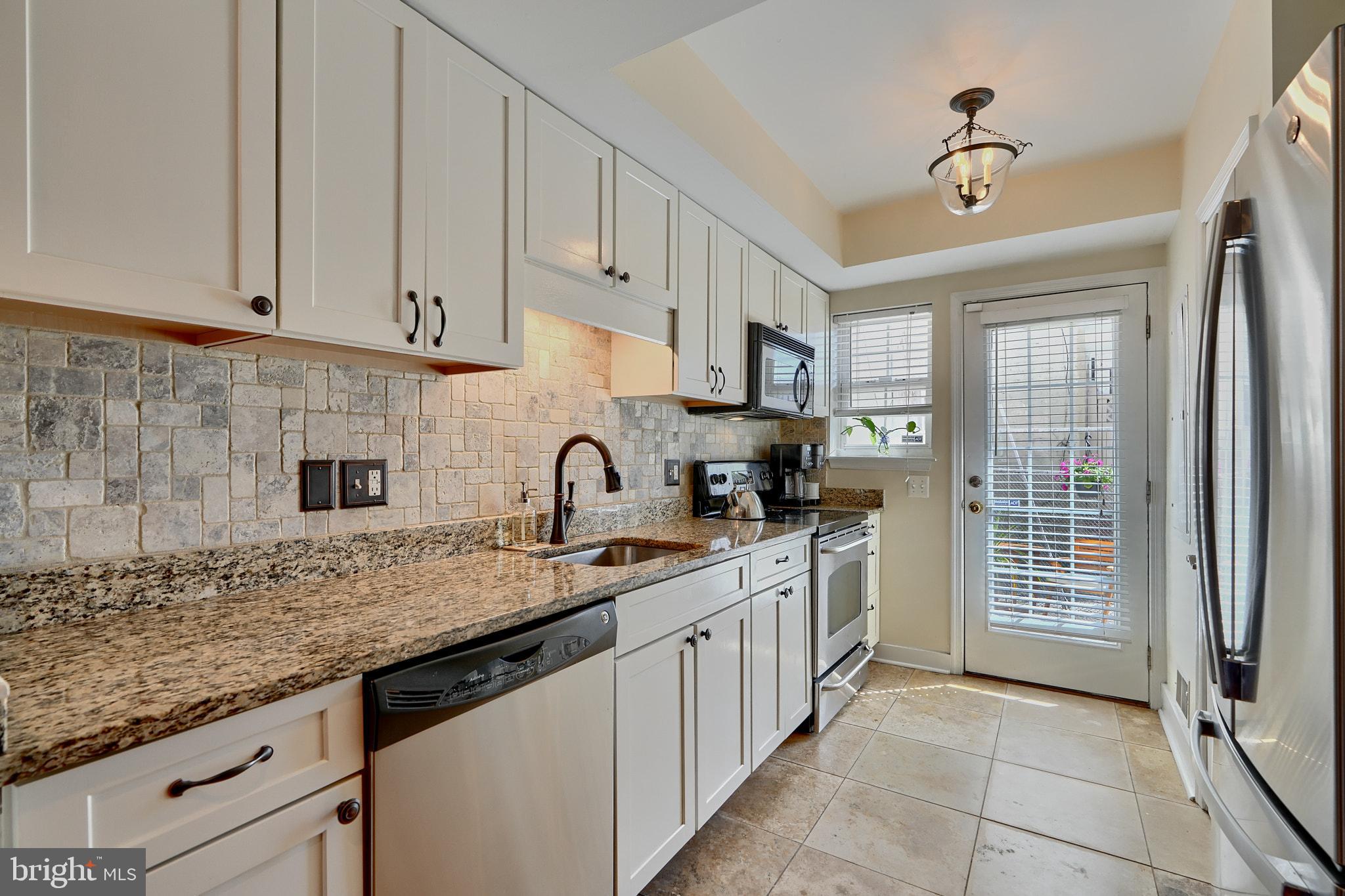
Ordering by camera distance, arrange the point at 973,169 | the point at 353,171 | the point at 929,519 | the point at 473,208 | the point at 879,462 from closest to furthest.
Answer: the point at 353,171 → the point at 473,208 → the point at 973,169 → the point at 929,519 → the point at 879,462

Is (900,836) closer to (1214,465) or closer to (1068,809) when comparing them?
(1068,809)

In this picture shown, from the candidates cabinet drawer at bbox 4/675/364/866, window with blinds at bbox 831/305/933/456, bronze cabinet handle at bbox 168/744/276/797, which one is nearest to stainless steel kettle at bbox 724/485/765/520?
window with blinds at bbox 831/305/933/456

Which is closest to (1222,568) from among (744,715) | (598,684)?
(598,684)

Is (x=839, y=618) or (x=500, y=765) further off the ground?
(x=500, y=765)

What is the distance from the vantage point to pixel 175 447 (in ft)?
4.09

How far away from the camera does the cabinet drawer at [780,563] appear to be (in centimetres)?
220

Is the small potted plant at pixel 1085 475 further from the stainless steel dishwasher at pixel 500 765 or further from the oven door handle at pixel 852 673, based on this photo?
the stainless steel dishwasher at pixel 500 765

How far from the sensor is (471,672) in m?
1.11

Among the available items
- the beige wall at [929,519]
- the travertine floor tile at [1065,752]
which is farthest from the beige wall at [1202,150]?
the beige wall at [929,519]

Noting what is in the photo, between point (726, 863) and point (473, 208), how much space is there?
198cm

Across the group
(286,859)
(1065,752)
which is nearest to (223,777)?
(286,859)

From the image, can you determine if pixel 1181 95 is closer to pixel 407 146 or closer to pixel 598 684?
pixel 407 146

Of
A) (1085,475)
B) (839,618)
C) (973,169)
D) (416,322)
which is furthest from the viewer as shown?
(1085,475)

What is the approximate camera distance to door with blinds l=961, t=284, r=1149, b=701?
304cm
